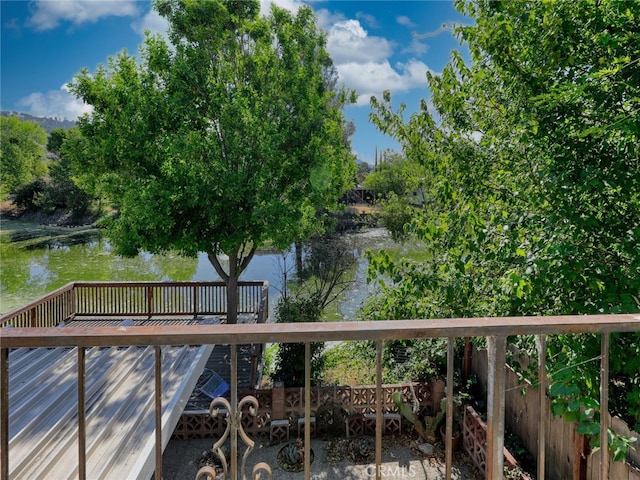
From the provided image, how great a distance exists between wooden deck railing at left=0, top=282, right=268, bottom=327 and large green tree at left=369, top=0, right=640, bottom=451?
20.7ft

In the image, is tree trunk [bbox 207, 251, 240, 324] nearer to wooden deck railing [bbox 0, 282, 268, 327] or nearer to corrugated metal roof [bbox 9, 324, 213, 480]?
wooden deck railing [bbox 0, 282, 268, 327]

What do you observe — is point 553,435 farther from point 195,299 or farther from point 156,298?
point 156,298

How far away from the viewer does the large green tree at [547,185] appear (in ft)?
6.97

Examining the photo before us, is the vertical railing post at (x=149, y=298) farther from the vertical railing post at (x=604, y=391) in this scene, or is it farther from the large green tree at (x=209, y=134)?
the vertical railing post at (x=604, y=391)

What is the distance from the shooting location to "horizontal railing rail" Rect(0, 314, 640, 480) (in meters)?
0.96

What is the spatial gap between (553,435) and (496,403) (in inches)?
154

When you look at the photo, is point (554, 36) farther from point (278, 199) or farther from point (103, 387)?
point (278, 199)

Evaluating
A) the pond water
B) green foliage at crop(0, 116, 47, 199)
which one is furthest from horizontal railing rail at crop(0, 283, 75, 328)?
green foliage at crop(0, 116, 47, 199)

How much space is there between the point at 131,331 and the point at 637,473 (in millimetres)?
3932

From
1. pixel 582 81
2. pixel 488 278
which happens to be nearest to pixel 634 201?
pixel 582 81

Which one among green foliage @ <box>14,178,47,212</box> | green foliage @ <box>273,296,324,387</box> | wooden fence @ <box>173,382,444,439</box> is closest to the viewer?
wooden fence @ <box>173,382,444,439</box>

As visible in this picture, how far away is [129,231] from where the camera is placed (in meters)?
7.31

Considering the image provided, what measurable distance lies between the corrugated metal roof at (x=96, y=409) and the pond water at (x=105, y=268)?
632 centimetres

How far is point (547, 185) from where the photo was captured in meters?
2.38
